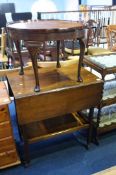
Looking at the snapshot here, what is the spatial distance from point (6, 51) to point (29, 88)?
2459 millimetres

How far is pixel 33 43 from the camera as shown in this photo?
138 centimetres

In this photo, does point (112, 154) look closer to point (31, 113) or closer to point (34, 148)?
point (34, 148)

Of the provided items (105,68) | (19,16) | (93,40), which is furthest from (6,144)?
(19,16)

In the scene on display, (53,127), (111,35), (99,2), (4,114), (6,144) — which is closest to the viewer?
(4,114)

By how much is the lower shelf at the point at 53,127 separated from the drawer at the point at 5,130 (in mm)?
121

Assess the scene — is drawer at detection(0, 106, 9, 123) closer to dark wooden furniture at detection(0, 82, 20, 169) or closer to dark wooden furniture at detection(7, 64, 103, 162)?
dark wooden furniture at detection(0, 82, 20, 169)

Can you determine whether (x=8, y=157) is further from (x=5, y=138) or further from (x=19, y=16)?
(x=19, y=16)

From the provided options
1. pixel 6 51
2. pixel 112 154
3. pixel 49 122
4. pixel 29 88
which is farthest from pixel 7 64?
pixel 112 154

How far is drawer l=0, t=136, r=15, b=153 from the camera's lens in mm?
1646

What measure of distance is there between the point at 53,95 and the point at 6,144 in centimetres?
56

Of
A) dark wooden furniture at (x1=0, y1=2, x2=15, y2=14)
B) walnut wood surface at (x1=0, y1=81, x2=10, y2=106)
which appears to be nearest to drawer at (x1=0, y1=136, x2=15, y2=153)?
walnut wood surface at (x1=0, y1=81, x2=10, y2=106)

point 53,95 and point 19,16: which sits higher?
point 19,16

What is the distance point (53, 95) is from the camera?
5.13 ft

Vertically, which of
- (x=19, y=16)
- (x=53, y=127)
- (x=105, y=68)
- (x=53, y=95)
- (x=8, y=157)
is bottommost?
(x=8, y=157)
